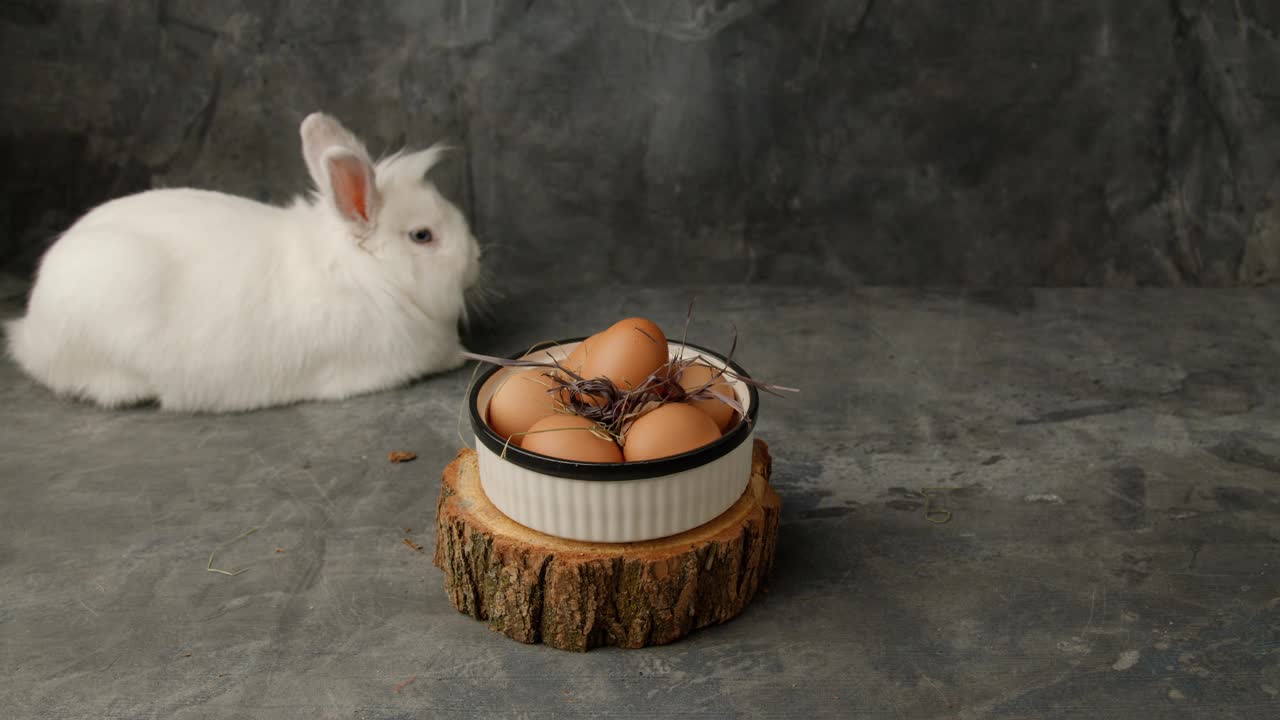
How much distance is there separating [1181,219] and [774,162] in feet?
5.59

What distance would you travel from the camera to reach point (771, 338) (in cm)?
383

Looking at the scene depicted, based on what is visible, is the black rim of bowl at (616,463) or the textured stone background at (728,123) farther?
the textured stone background at (728,123)

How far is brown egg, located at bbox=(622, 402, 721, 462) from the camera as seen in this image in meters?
A: 1.99

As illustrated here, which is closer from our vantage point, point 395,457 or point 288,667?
point 288,667

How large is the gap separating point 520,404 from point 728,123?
2.56m

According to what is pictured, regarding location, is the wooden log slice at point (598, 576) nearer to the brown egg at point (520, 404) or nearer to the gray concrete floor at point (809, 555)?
the gray concrete floor at point (809, 555)

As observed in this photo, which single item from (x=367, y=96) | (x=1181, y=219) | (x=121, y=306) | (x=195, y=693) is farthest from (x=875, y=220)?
(x=195, y=693)

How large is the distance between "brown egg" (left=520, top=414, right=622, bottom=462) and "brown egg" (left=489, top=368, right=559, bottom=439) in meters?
0.05

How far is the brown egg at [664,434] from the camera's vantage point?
6.52 ft

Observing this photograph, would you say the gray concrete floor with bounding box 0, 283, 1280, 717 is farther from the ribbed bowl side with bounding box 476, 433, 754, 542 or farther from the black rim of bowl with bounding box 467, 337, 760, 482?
the black rim of bowl with bounding box 467, 337, 760, 482

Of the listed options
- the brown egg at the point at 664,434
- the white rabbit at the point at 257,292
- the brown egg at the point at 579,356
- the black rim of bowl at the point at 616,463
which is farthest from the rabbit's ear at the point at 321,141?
the brown egg at the point at 664,434

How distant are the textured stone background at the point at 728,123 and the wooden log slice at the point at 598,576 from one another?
246 centimetres

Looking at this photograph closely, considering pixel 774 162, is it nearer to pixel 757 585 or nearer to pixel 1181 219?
pixel 1181 219

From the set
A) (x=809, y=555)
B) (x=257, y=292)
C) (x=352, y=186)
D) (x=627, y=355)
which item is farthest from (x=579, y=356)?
(x=257, y=292)
